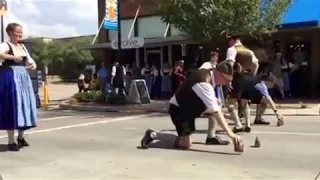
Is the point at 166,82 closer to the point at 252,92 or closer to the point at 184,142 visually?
the point at 252,92

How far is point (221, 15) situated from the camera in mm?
15750

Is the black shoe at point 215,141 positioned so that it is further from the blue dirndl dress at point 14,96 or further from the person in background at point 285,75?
the person in background at point 285,75

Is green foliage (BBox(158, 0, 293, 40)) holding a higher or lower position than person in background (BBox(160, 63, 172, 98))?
higher

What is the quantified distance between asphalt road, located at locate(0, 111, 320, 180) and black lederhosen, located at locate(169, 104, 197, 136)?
0.34 metres

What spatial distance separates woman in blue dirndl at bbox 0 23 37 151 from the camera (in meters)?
A: 8.05

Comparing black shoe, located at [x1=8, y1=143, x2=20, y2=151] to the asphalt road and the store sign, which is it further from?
the store sign

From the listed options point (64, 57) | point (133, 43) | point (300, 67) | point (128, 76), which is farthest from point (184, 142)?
point (64, 57)

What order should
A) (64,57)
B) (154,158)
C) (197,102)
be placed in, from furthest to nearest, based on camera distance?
(64,57) → (197,102) → (154,158)

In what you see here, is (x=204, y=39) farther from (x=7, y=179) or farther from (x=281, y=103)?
(x=7, y=179)

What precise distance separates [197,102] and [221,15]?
8414 millimetres

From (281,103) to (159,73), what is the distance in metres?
7.72

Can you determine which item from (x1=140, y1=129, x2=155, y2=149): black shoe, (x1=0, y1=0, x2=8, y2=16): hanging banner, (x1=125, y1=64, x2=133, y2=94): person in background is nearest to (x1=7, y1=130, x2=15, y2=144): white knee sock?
(x1=140, y1=129, x2=155, y2=149): black shoe

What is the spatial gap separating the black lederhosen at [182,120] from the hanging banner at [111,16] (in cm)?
1175

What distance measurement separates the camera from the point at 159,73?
78.6 feet
